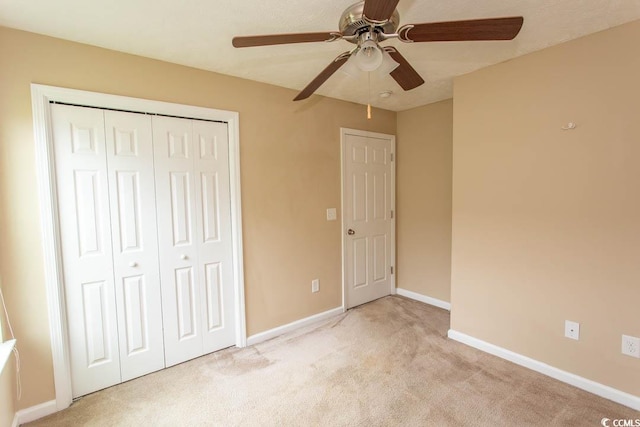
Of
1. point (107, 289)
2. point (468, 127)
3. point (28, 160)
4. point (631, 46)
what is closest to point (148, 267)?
point (107, 289)

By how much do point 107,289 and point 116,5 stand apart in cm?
176

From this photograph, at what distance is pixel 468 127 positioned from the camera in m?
2.63

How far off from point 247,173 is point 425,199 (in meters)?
2.13

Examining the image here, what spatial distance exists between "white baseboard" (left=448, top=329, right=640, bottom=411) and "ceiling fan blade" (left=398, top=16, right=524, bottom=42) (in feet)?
7.42

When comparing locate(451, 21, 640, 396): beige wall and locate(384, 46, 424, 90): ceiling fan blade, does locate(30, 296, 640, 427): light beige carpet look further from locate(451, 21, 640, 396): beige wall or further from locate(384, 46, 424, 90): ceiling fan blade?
locate(384, 46, 424, 90): ceiling fan blade

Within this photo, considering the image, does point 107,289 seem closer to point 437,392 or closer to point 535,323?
point 437,392

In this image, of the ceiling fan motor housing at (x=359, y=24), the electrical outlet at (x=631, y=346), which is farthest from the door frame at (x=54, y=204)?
the electrical outlet at (x=631, y=346)

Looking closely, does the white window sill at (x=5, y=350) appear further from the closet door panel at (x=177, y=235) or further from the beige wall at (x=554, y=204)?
the beige wall at (x=554, y=204)

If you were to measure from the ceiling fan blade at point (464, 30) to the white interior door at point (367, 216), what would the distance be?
1976 millimetres

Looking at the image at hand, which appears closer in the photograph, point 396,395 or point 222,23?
point 222,23

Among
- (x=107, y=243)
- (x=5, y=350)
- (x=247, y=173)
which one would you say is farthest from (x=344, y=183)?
(x=5, y=350)

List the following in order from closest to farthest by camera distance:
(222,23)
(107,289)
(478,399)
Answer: (222,23) → (478,399) → (107,289)

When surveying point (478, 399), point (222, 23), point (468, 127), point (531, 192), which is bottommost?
point (478, 399)

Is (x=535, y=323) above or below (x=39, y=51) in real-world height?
below
